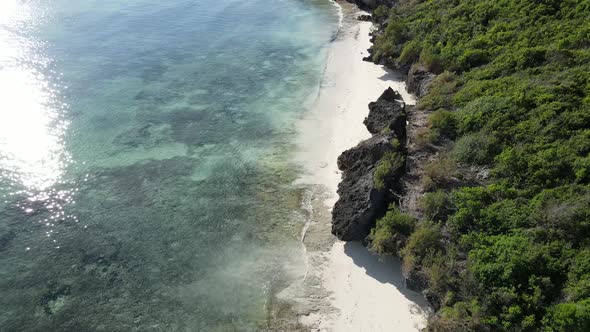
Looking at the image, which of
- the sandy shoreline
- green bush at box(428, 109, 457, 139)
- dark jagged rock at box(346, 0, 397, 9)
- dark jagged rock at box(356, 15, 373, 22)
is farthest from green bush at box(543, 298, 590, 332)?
dark jagged rock at box(356, 15, 373, 22)

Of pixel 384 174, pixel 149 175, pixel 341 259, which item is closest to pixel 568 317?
pixel 341 259

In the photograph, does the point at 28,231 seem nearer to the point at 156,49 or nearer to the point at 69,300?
the point at 69,300

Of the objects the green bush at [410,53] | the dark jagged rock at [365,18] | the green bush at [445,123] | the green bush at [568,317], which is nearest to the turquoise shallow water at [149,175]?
the dark jagged rock at [365,18]

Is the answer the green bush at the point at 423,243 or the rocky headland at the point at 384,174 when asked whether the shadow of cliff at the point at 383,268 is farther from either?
the green bush at the point at 423,243

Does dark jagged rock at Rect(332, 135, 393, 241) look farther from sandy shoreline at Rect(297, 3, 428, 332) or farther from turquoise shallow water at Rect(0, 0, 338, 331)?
turquoise shallow water at Rect(0, 0, 338, 331)

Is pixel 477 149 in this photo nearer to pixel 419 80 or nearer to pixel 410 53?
pixel 419 80

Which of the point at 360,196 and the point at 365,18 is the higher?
the point at 360,196
